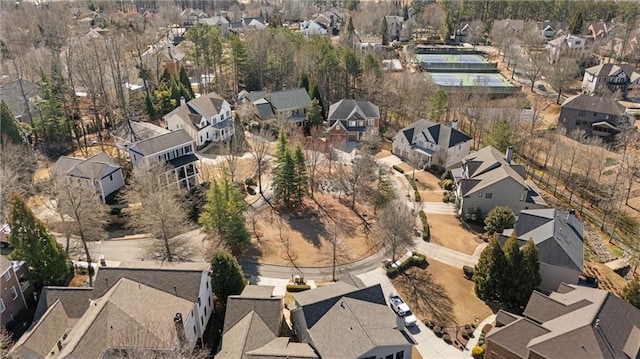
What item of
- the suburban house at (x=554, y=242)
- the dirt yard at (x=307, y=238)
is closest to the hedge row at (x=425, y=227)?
the dirt yard at (x=307, y=238)

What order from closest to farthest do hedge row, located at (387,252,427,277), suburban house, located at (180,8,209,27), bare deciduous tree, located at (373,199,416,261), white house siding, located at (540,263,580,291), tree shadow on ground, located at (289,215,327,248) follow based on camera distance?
white house siding, located at (540,263,580,291) < bare deciduous tree, located at (373,199,416,261) < hedge row, located at (387,252,427,277) < tree shadow on ground, located at (289,215,327,248) < suburban house, located at (180,8,209,27)

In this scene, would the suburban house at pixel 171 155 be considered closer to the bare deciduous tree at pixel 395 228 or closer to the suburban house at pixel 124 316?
the suburban house at pixel 124 316

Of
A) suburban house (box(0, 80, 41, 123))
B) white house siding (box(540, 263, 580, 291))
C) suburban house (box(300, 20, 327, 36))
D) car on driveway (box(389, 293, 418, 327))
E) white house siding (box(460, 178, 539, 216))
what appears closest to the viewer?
car on driveway (box(389, 293, 418, 327))

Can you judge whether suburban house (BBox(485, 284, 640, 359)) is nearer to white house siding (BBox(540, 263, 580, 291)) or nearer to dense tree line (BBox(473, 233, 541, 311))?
dense tree line (BBox(473, 233, 541, 311))

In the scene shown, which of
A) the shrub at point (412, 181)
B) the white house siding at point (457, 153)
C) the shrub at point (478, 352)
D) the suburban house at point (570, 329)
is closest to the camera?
the suburban house at point (570, 329)

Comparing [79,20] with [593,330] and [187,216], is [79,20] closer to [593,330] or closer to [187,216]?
[187,216]

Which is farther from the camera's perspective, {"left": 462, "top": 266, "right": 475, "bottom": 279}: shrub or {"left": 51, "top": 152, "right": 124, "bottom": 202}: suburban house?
{"left": 51, "top": 152, "right": 124, "bottom": 202}: suburban house

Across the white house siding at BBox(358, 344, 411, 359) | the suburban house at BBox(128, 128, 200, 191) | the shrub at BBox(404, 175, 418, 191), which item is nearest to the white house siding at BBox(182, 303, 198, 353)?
the white house siding at BBox(358, 344, 411, 359)
